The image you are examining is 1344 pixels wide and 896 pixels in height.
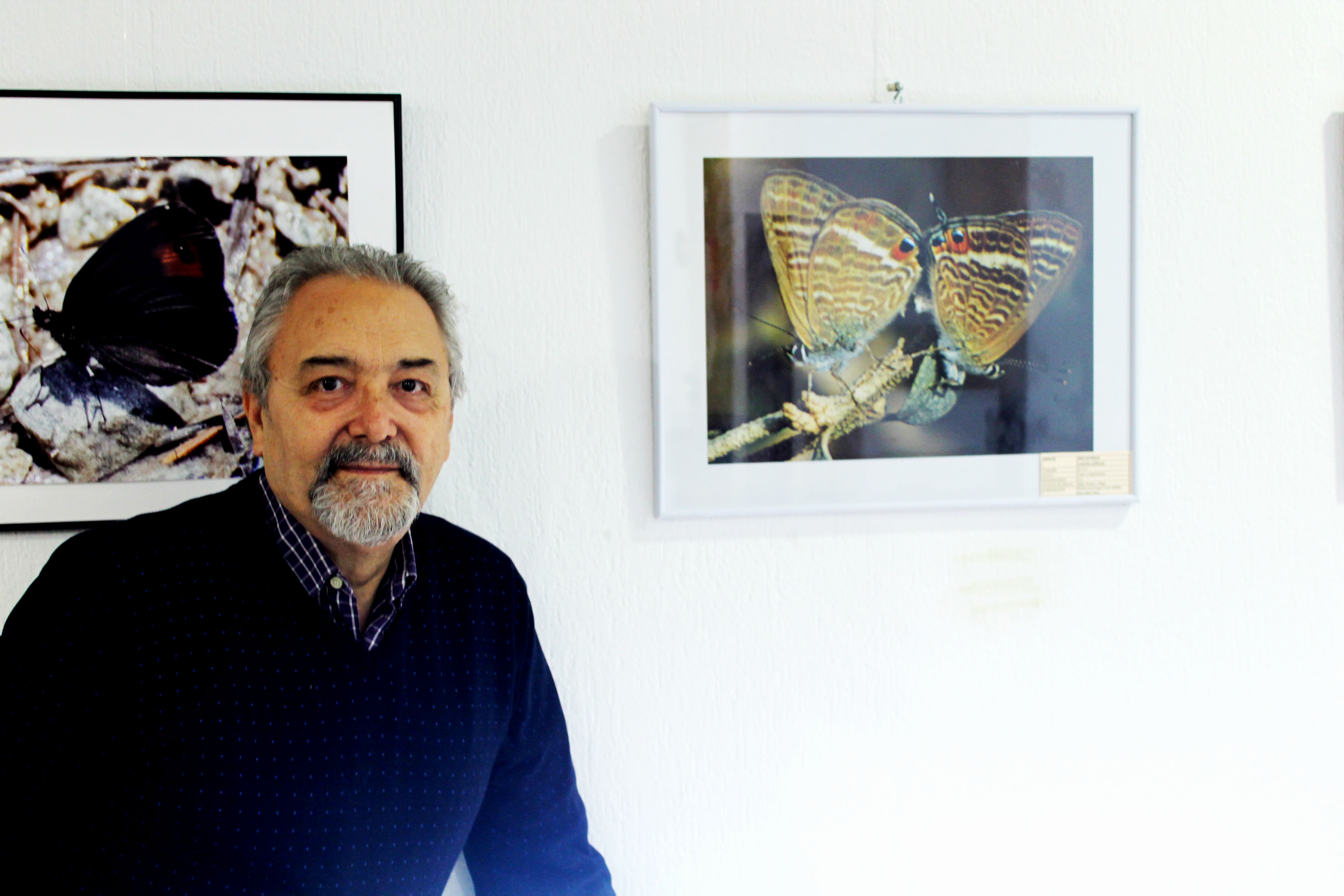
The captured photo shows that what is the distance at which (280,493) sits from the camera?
0.88 meters

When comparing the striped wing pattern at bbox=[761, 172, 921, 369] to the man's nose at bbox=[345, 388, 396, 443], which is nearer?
the man's nose at bbox=[345, 388, 396, 443]

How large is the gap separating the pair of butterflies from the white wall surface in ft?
0.46

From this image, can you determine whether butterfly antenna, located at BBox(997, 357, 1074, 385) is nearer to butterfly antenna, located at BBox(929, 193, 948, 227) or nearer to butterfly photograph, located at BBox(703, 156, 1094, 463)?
butterfly photograph, located at BBox(703, 156, 1094, 463)

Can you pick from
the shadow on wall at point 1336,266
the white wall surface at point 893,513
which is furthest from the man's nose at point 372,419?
the shadow on wall at point 1336,266

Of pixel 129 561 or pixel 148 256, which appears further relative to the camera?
pixel 148 256

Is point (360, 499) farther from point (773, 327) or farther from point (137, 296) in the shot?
point (773, 327)

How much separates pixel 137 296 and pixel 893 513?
1.00m

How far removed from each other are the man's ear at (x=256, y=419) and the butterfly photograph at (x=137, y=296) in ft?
0.43

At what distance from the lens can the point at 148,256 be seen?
3.31 feet

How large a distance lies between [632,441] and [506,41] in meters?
0.54

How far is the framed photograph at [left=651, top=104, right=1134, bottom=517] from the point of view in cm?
108

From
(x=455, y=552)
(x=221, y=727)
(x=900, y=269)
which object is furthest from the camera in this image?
(x=900, y=269)

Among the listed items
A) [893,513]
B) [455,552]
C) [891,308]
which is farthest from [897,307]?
[455,552]

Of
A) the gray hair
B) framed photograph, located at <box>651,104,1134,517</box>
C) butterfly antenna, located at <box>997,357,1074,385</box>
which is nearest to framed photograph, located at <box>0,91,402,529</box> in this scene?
the gray hair
